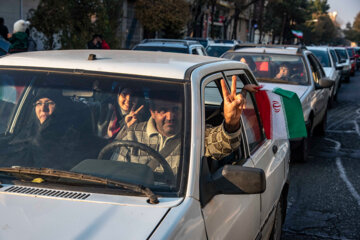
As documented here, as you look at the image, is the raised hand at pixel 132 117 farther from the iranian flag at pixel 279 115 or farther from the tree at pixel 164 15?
the tree at pixel 164 15

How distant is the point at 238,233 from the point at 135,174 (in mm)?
668

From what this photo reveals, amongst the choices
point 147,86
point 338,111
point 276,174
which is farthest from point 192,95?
point 338,111

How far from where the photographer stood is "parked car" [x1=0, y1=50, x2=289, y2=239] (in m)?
2.26

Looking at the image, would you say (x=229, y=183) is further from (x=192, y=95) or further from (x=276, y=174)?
(x=276, y=174)

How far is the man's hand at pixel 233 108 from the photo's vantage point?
2.98 metres

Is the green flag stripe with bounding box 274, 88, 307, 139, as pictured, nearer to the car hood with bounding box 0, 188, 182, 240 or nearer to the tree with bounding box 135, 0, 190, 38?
the car hood with bounding box 0, 188, 182, 240

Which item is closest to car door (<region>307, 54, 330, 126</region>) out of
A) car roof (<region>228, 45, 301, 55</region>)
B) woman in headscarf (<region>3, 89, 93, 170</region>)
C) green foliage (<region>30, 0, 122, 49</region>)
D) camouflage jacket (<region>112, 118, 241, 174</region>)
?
car roof (<region>228, 45, 301, 55</region>)

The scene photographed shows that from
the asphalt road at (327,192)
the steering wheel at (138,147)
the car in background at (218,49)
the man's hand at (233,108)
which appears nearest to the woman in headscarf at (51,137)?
the steering wheel at (138,147)

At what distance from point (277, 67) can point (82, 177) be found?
22.0 ft

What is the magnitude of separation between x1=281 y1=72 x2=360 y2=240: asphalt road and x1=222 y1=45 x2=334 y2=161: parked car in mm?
618

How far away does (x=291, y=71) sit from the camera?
8.85 m

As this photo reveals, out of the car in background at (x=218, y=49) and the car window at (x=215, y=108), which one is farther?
the car in background at (x=218, y=49)

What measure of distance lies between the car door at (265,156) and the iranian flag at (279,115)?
6cm

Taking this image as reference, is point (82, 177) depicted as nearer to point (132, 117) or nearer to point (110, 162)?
point (110, 162)
